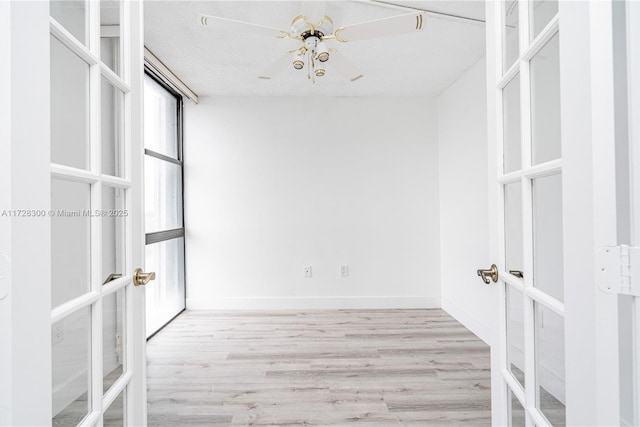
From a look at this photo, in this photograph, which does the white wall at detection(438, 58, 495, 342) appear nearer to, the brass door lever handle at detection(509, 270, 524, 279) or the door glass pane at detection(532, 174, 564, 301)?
the brass door lever handle at detection(509, 270, 524, 279)

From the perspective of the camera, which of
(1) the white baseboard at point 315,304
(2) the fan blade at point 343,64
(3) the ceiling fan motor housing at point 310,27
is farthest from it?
(1) the white baseboard at point 315,304

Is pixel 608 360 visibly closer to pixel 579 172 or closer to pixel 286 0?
pixel 579 172

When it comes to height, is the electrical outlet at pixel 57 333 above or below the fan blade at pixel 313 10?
below

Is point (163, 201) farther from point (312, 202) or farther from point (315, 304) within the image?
point (315, 304)

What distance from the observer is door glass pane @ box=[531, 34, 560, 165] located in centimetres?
77

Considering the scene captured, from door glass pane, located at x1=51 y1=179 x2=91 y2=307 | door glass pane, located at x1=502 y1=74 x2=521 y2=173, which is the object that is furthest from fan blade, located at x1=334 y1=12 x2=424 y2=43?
door glass pane, located at x1=51 y1=179 x2=91 y2=307

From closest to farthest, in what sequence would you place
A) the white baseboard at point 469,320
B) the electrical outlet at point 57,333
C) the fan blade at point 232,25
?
the electrical outlet at point 57,333 → the fan blade at point 232,25 → the white baseboard at point 469,320

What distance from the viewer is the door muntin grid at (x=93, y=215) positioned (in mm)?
733

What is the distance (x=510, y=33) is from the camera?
3.28 ft

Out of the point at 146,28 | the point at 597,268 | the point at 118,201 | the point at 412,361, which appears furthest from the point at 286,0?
the point at 412,361

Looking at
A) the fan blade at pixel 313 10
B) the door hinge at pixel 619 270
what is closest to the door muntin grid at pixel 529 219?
the door hinge at pixel 619 270

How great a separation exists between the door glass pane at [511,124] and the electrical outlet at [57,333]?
1280mm

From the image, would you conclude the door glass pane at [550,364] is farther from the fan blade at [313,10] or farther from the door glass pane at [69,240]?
the fan blade at [313,10]

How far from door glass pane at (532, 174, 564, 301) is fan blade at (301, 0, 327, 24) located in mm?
1307
